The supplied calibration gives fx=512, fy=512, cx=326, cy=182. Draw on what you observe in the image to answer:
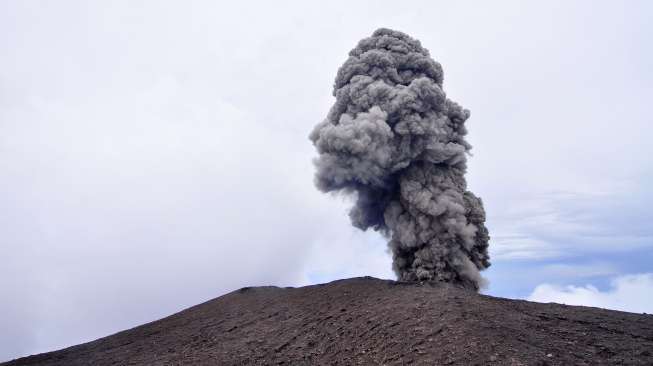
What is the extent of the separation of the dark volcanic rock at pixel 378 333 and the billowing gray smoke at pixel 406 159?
488cm

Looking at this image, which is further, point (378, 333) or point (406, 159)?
point (406, 159)

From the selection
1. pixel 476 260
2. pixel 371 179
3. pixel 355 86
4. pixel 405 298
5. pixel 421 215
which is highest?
pixel 355 86

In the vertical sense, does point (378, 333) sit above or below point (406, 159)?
below

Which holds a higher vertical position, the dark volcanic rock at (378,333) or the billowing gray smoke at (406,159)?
the billowing gray smoke at (406,159)

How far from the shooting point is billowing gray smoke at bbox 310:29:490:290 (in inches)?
1070

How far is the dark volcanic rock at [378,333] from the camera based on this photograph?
15562 millimetres

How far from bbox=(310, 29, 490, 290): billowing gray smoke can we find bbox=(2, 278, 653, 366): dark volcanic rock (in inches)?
192

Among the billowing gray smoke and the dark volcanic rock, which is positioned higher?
the billowing gray smoke

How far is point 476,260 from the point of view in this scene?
96.6 ft

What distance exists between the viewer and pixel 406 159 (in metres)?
28.3

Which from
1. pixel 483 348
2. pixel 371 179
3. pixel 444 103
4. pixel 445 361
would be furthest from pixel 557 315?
pixel 444 103

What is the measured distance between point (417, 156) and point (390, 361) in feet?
49.9

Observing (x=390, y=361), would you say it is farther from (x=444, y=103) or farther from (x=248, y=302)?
(x=444, y=103)

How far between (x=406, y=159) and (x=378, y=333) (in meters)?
12.5
